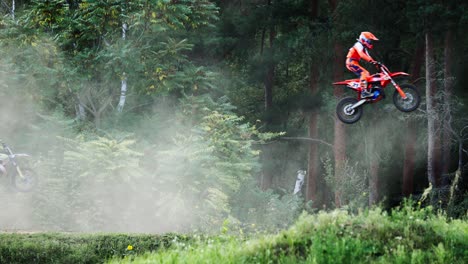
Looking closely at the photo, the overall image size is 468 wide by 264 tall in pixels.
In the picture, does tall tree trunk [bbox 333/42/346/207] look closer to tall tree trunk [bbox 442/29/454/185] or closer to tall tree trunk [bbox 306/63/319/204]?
tall tree trunk [bbox 442/29/454/185]

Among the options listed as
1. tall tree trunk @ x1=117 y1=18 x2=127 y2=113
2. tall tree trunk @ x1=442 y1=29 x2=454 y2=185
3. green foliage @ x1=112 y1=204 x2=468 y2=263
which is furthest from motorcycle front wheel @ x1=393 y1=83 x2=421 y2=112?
tall tree trunk @ x1=117 y1=18 x2=127 y2=113

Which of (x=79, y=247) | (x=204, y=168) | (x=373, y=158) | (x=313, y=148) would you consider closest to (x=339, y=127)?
(x=373, y=158)

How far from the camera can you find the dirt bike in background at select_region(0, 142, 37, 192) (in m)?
18.4

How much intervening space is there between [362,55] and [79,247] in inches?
281

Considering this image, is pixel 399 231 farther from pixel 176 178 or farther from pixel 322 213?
pixel 176 178

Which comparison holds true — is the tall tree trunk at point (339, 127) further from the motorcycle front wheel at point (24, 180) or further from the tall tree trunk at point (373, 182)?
the motorcycle front wheel at point (24, 180)

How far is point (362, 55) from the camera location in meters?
13.8

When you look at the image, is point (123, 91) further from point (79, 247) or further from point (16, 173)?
point (79, 247)

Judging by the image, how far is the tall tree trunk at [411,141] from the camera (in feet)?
98.1

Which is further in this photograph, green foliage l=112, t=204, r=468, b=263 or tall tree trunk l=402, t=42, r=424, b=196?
tall tree trunk l=402, t=42, r=424, b=196

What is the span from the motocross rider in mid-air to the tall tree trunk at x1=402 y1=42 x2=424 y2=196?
15.6 meters

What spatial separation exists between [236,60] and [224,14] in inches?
140

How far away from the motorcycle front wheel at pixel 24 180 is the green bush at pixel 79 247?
3335 millimetres

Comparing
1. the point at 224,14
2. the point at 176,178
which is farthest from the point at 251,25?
the point at 176,178
